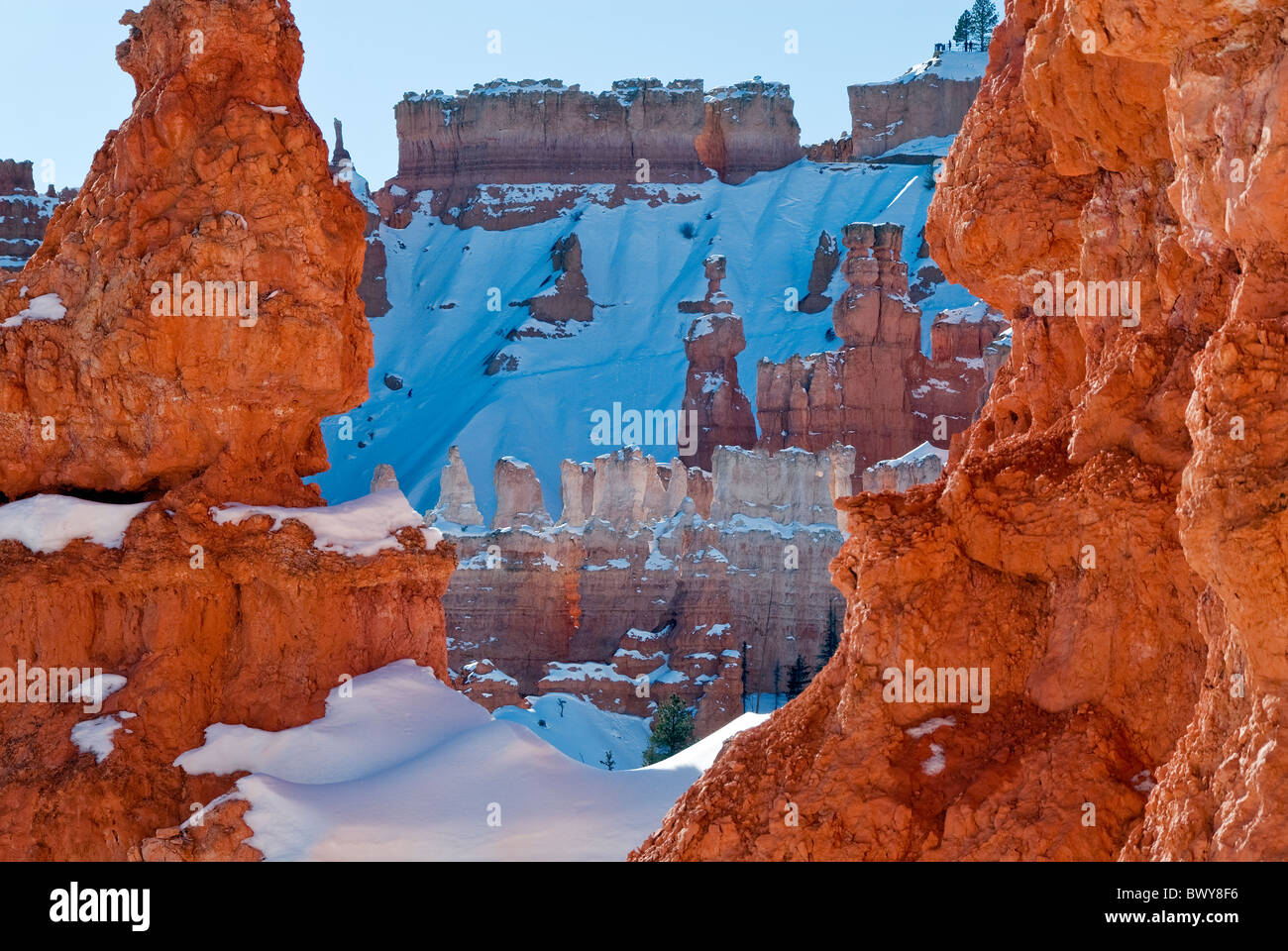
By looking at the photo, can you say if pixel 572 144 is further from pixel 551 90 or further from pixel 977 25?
pixel 977 25

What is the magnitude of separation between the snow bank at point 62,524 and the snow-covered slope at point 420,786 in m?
1.84

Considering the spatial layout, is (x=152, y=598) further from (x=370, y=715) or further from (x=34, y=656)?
Result: (x=370, y=715)

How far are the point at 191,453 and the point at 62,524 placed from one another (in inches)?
47.1

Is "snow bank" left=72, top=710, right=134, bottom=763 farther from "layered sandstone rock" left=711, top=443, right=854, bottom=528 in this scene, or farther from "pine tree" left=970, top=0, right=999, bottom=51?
"pine tree" left=970, top=0, right=999, bottom=51

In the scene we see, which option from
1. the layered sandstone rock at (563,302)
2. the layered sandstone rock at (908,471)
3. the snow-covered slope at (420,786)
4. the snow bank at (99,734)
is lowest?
the snow-covered slope at (420,786)

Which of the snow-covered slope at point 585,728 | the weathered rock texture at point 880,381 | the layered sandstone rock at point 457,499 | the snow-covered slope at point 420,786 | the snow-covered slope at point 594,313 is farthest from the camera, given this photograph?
the snow-covered slope at point 594,313

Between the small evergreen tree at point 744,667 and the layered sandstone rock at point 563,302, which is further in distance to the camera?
the layered sandstone rock at point 563,302

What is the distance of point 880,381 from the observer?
57.6 m

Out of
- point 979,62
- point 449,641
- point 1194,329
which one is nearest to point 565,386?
point 979,62

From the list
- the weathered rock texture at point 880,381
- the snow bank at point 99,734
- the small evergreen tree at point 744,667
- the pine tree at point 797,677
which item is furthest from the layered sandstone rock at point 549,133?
the snow bank at point 99,734

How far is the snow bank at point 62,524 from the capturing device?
529 inches

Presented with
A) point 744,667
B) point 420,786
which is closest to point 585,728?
point 744,667

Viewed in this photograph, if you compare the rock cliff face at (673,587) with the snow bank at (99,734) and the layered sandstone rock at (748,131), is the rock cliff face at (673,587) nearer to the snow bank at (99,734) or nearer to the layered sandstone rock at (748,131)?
the snow bank at (99,734)
